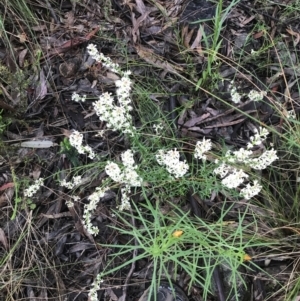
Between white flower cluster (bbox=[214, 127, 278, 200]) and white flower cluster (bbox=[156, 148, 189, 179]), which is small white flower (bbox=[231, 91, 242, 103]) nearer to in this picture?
white flower cluster (bbox=[214, 127, 278, 200])

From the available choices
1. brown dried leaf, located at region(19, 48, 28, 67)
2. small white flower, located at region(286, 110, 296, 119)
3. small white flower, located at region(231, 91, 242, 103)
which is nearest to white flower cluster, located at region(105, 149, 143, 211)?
small white flower, located at region(231, 91, 242, 103)

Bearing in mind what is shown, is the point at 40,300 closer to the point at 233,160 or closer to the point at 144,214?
the point at 144,214

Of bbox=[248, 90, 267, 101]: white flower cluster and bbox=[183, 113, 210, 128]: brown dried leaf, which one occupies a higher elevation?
bbox=[248, 90, 267, 101]: white flower cluster

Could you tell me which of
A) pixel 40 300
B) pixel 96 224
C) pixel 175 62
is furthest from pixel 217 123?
pixel 40 300

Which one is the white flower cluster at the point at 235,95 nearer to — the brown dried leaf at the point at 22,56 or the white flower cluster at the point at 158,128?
the white flower cluster at the point at 158,128

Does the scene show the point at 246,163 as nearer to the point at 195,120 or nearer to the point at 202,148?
the point at 202,148

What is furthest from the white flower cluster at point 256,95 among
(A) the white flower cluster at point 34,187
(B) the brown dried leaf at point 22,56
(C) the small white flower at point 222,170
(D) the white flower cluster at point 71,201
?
(B) the brown dried leaf at point 22,56

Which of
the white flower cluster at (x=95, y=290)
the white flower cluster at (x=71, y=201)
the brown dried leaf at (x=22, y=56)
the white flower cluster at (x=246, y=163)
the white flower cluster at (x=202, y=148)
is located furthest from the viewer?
the brown dried leaf at (x=22, y=56)

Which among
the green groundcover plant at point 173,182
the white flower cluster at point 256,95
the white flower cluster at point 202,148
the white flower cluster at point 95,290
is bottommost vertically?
the white flower cluster at point 95,290
